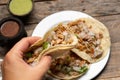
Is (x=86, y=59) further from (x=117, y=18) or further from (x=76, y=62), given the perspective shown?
(x=117, y=18)

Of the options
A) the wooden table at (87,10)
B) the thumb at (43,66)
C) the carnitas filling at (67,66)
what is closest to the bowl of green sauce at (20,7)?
the wooden table at (87,10)

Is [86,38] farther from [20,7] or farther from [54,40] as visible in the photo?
[20,7]

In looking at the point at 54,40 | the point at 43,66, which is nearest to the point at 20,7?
the point at 54,40

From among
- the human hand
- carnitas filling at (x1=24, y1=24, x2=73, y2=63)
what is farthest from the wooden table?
the human hand

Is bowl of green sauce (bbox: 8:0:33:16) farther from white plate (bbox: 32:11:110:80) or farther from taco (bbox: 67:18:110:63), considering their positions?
taco (bbox: 67:18:110:63)

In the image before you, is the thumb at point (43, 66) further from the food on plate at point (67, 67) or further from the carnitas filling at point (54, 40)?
the food on plate at point (67, 67)
